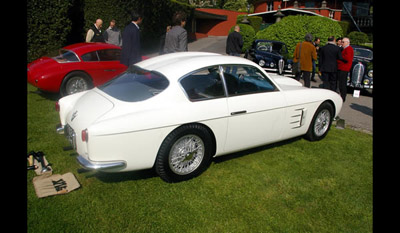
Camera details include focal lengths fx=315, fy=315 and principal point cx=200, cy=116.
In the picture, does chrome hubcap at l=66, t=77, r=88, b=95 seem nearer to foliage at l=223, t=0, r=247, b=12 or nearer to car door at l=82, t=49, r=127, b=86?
car door at l=82, t=49, r=127, b=86

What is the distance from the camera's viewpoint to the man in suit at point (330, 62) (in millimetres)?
7766

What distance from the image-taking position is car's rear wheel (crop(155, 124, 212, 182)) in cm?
363

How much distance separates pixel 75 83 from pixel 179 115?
488 centimetres

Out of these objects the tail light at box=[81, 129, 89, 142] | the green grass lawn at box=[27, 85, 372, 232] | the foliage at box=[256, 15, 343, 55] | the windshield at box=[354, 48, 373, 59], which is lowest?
the green grass lawn at box=[27, 85, 372, 232]

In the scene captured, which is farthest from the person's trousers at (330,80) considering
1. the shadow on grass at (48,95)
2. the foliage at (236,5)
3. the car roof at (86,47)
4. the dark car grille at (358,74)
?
the foliage at (236,5)

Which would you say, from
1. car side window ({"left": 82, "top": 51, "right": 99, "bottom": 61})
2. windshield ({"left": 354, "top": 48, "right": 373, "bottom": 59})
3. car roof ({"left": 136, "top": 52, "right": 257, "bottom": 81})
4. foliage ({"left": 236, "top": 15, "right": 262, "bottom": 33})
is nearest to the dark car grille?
windshield ({"left": 354, "top": 48, "right": 373, "bottom": 59})

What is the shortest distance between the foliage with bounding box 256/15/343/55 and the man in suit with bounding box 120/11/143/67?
11852 mm

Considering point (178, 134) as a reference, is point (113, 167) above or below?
below

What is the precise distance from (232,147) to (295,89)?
1573mm
